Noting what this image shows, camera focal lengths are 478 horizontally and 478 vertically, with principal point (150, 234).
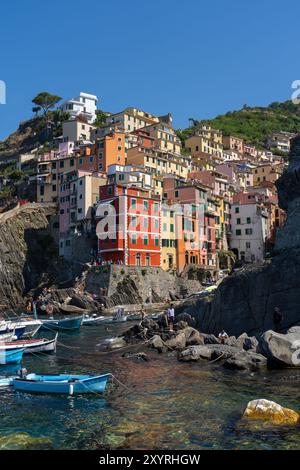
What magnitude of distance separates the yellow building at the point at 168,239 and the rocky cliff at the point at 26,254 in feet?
58.2

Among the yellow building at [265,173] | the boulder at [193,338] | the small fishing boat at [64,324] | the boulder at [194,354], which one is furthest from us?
the yellow building at [265,173]

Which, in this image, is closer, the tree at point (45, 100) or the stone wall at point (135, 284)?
the stone wall at point (135, 284)

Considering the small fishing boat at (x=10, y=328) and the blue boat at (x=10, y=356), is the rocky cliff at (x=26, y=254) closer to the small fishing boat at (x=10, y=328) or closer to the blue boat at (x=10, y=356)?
the small fishing boat at (x=10, y=328)

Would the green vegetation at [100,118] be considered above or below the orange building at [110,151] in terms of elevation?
above

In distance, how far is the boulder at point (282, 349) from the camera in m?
27.4

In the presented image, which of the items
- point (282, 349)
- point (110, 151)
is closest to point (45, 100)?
point (110, 151)

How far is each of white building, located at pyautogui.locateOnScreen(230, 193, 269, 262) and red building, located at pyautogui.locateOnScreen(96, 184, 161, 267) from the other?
23457 millimetres

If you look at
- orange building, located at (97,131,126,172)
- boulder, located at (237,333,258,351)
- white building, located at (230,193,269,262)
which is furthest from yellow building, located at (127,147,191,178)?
boulder, located at (237,333,258,351)

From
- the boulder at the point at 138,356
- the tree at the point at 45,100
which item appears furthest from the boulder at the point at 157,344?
the tree at the point at 45,100

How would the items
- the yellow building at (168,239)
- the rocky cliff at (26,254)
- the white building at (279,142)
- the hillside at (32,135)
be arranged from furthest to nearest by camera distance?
the white building at (279,142), the hillside at (32,135), the rocky cliff at (26,254), the yellow building at (168,239)

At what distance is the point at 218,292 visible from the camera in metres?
38.8

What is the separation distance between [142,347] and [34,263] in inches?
2381

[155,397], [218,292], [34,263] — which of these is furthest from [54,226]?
[155,397]
